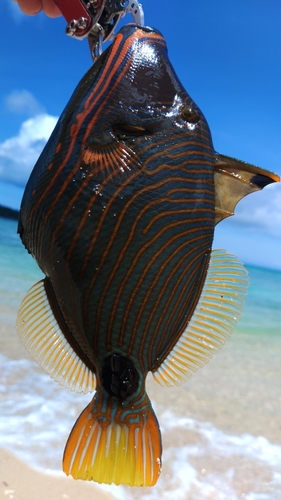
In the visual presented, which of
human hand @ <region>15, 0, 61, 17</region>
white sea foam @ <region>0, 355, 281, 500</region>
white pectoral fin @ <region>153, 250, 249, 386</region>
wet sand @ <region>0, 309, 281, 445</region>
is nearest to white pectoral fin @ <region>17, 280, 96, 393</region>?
white pectoral fin @ <region>153, 250, 249, 386</region>

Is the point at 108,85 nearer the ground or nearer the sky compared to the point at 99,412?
nearer the sky

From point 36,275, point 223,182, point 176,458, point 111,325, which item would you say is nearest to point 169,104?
point 223,182

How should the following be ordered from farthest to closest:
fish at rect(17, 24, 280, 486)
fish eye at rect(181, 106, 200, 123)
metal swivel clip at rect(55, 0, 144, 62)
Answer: metal swivel clip at rect(55, 0, 144, 62)
fish eye at rect(181, 106, 200, 123)
fish at rect(17, 24, 280, 486)

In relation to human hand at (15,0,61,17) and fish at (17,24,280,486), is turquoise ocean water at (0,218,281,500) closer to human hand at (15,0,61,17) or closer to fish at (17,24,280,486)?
fish at (17,24,280,486)

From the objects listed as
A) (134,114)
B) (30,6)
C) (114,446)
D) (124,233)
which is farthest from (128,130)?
(30,6)

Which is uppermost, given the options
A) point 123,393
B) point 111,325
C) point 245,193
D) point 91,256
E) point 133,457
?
point 245,193

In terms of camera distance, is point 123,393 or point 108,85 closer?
point 108,85

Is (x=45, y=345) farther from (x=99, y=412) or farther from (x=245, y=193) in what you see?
(x=245, y=193)
